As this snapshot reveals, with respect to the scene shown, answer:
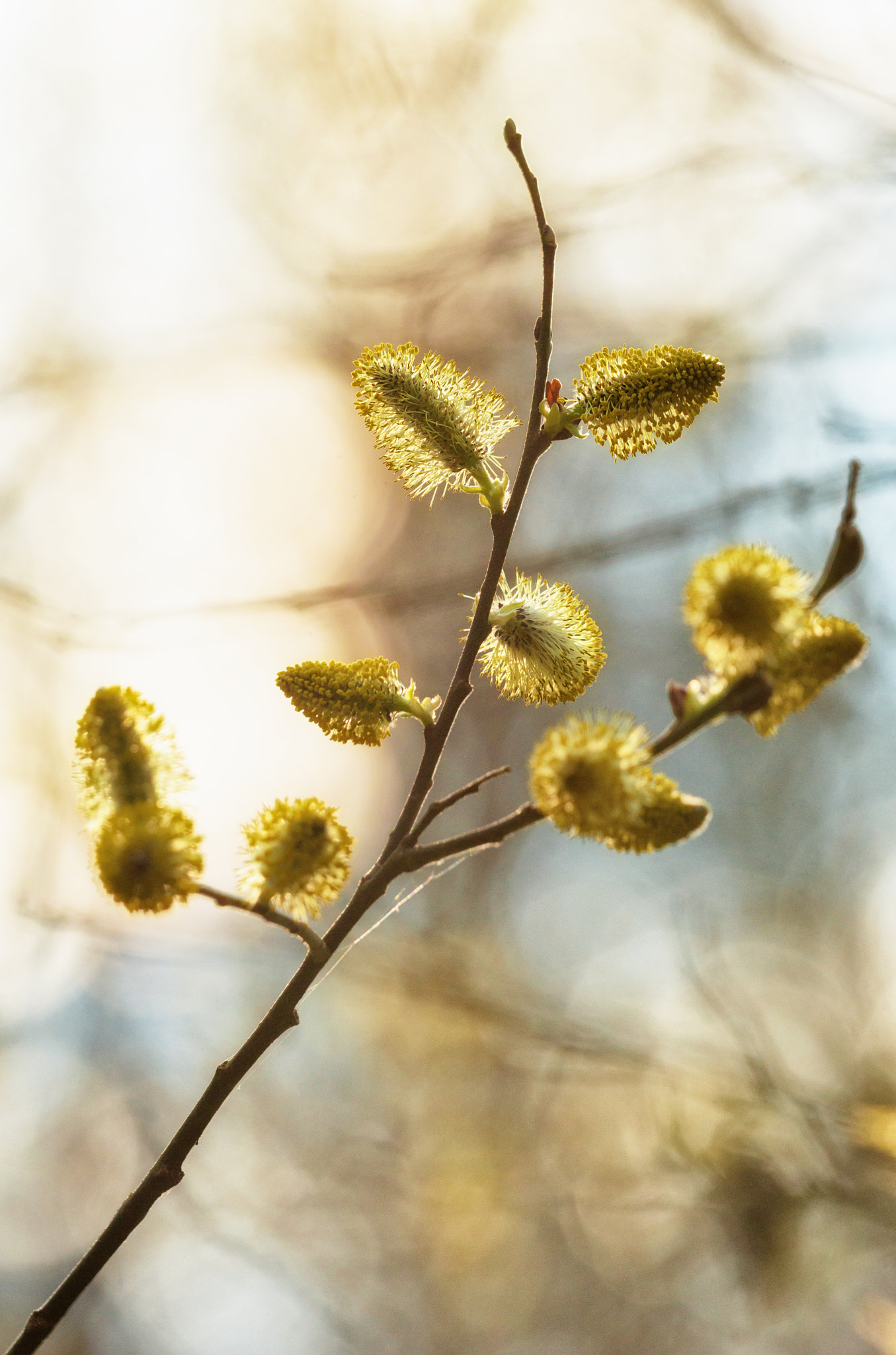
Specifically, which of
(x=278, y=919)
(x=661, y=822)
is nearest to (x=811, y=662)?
(x=661, y=822)

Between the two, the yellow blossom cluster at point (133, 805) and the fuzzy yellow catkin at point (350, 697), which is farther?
the fuzzy yellow catkin at point (350, 697)

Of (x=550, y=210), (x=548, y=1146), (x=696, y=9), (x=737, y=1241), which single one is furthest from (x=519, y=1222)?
(x=696, y=9)

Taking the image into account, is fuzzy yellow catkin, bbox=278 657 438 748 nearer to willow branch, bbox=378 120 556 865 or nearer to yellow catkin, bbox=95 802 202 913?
willow branch, bbox=378 120 556 865

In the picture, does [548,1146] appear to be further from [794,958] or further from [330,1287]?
[794,958]

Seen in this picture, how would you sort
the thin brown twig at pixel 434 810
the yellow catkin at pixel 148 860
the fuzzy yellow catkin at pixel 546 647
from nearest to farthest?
1. the yellow catkin at pixel 148 860
2. the thin brown twig at pixel 434 810
3. the fuzzy yellow catkin at pixel 546 647

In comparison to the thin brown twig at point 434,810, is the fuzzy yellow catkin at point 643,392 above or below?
above

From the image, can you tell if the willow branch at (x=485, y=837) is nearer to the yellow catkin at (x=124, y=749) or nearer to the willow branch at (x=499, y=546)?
the willow branch at (x=499, y=546)

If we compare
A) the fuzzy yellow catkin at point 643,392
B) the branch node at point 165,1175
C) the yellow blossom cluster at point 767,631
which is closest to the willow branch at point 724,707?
the yellow blossom cluster at point 767,631

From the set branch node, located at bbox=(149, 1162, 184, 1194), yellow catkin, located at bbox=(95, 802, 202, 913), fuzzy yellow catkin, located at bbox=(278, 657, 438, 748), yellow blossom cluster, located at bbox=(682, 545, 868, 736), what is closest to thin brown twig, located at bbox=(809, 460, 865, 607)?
yellow blossom cluster, located at bbox=(682, 545, 868, 736)
